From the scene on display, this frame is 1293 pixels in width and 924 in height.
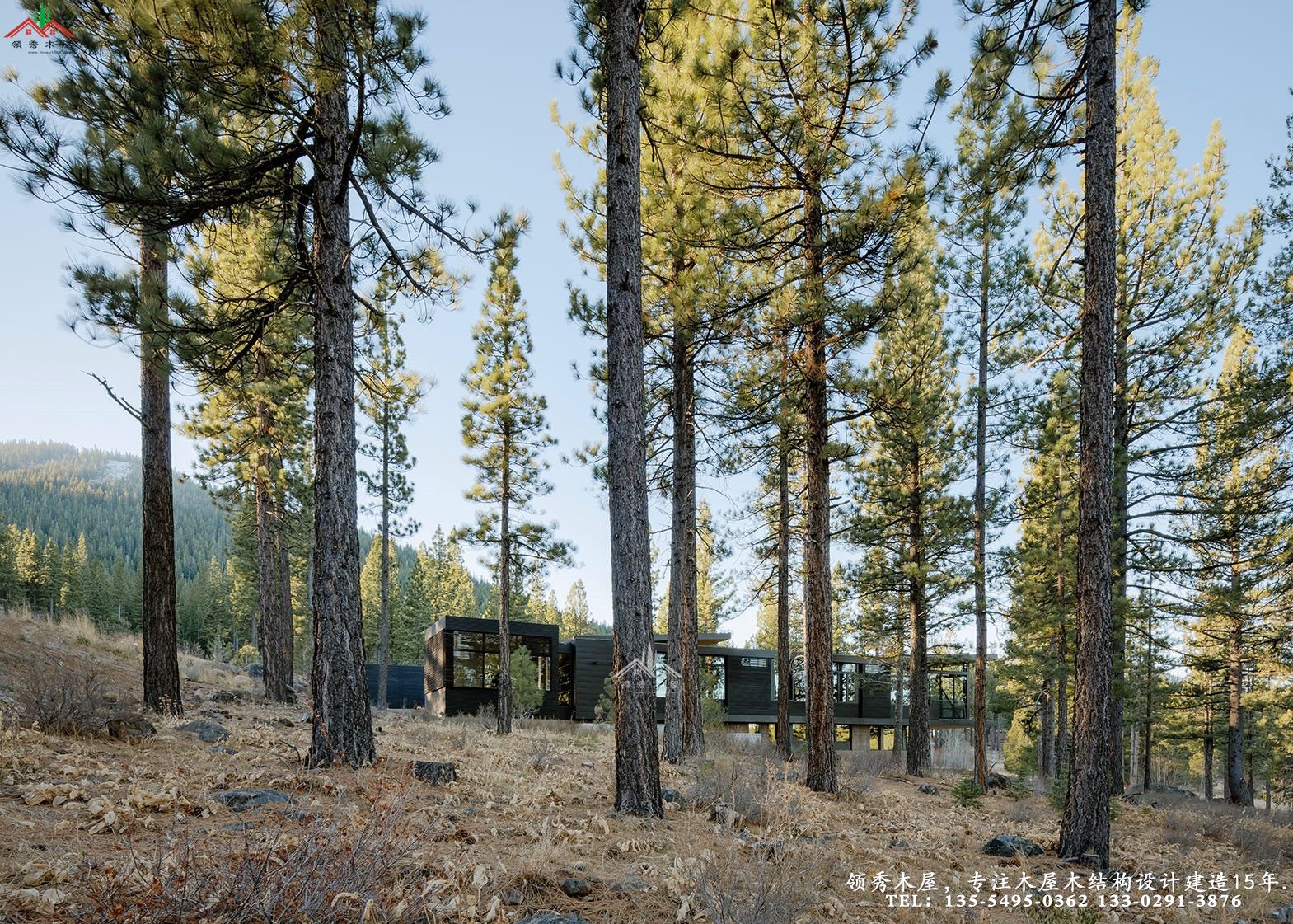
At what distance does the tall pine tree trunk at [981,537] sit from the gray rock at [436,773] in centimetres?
1098

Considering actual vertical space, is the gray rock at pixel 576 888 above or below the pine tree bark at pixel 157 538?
below

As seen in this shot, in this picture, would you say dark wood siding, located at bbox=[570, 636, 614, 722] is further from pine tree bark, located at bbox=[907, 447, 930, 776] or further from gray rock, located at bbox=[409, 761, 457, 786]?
gray rock, located at bbox=[409, 761, 457, 786]

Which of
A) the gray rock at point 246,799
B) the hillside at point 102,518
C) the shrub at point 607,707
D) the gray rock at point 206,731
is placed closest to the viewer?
the gray rock at point 246,799

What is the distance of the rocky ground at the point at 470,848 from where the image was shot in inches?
111

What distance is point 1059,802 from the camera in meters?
12.1

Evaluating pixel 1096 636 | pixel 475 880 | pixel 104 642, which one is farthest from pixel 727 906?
pixel 104 642

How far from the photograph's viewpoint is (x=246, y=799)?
4.60 meters

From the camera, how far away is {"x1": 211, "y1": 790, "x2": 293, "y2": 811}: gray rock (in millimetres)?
4520

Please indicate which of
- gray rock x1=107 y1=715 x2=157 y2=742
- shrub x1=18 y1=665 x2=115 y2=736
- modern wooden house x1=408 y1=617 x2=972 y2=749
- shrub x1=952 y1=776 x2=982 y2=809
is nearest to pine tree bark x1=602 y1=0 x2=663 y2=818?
gray rock x1=107 y1=715 x2=157 y2=742

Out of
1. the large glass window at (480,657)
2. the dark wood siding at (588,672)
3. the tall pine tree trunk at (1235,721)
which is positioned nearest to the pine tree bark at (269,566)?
the large glass window at (480,657)

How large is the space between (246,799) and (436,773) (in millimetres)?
2127

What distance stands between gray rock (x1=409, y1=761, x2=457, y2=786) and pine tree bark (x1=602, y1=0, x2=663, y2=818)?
1.69 m

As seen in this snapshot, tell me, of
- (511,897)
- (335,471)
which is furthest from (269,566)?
(511,897)

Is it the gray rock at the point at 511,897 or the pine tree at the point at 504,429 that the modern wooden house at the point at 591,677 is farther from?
the gray rock at the point at 511,897
